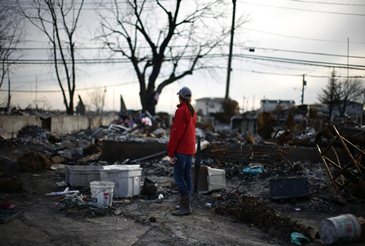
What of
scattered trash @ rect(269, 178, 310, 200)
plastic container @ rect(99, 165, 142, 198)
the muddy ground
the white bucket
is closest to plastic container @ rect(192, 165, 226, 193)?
the muddy ground

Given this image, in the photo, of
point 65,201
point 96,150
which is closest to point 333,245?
point 65,201

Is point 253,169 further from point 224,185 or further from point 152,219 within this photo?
point 152,219

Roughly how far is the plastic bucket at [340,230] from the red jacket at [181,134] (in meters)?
2.46

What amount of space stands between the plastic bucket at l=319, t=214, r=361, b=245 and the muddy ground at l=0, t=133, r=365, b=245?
0.20m

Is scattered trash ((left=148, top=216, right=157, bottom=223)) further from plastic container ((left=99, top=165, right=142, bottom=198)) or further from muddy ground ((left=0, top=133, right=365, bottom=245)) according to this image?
plastic container ((left=99, top=165, right=142, bottom=198))

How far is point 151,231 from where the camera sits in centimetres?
531

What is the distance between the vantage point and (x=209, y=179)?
8.10 metres

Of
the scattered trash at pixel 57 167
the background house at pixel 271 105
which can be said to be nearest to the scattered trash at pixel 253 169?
the scattered trash at pixel 57 167

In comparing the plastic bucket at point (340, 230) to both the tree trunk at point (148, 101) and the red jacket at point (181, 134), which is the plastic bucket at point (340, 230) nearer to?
the red jacket at point (181, 134)

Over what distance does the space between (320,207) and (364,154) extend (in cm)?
124

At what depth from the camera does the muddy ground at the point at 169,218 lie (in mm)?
4922

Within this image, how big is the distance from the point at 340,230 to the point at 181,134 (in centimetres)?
278

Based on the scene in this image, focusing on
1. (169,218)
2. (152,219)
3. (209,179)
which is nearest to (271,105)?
(209,179)

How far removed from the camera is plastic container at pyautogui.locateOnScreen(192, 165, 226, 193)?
8.13 metres
